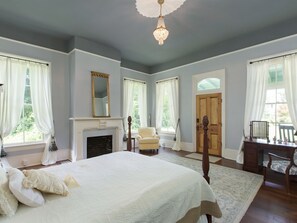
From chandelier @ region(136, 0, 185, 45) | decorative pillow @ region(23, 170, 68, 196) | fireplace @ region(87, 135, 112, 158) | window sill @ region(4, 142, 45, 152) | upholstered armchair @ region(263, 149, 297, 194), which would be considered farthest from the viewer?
fireplace @ region(87, 135, 112, 158)

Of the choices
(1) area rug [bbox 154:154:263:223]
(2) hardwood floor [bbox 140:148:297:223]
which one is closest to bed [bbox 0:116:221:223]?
(1) area rug [bbox 154:154:263:223]

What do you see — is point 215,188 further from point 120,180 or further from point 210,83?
point 210,83

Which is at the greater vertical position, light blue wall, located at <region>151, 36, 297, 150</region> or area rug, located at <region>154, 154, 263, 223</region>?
light blue wall, located at <region>151, 36, 297, 150</region>

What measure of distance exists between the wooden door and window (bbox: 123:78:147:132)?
7.10 feet

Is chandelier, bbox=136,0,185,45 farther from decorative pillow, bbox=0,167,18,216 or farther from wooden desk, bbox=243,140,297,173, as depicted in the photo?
wooden desk, bbox=243,140,297,173

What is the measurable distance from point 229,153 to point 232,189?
1.98m

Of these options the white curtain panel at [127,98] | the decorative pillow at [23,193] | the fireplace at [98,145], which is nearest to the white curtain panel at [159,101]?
the white curtain panel at [127,98]

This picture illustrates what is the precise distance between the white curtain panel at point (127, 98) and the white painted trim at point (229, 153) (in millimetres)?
3232

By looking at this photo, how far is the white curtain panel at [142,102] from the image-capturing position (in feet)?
21.0

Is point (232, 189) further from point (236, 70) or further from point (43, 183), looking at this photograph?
point (236, 70)

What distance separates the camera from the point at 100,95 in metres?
4.75

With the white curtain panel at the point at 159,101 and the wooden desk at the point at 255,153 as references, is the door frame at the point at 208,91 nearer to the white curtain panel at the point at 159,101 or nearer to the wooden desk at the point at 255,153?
the wooden desk at the point at 255,153

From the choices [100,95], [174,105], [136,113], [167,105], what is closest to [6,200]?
[100,95]

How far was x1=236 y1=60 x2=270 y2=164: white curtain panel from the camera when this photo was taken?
3.88 meters
